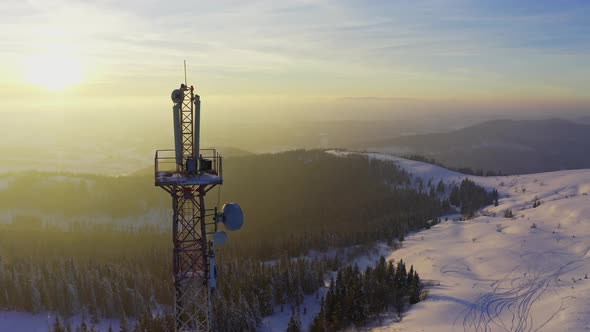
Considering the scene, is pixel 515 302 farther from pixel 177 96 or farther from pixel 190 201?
pixel 177 96

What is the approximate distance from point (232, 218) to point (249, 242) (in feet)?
242

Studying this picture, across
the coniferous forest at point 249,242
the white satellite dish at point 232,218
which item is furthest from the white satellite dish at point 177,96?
the coniferous forest at point 249,242

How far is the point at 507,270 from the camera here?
146ft

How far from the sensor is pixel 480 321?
3306 cm

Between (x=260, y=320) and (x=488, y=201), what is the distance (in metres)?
69.8

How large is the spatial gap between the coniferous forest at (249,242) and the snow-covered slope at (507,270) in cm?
483

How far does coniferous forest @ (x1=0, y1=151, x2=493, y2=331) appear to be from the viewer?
46188 millimetres

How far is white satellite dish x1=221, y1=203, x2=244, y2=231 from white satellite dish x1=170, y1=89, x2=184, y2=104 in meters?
7.42

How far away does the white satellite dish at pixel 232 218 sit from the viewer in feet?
84.4

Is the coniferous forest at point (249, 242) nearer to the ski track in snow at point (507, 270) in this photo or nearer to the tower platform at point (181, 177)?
the ski track in snow at point (507, 270)

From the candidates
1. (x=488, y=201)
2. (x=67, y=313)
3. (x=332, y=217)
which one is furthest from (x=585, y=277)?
(x=332, y=217)

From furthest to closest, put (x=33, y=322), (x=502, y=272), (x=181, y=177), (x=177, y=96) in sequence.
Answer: (x=33, y=322) → (x=502, y=272) → (x=177, y=96) → (x=181, y=177)

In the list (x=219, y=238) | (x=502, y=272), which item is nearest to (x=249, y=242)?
(x=502, y=272)

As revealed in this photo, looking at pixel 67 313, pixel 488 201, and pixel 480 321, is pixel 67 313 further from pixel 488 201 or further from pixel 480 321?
pixel 488 201
